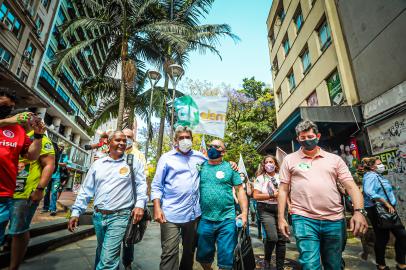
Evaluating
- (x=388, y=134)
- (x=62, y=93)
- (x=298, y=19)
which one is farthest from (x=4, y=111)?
(x=62, y=93)

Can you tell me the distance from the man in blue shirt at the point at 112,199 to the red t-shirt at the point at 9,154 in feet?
2.33

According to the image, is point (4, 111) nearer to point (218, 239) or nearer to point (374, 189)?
point (218, 239)

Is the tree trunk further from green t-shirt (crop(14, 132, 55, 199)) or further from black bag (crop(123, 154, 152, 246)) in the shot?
black bag (crop(123, 154, 152, 246))

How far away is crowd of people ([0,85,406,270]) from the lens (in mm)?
2369

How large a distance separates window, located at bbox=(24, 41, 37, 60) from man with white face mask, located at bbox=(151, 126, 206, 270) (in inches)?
919

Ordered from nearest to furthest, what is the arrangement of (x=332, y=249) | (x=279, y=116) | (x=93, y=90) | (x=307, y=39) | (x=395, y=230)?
(x=332, y=249) → (x=395, y=230) → (x=93, y=90) → (x=307, y=39) → (x=279, y=116)

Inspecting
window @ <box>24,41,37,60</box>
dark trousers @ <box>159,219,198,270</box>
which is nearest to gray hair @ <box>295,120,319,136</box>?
dark trousers @ <box>159,219,198,270</box>

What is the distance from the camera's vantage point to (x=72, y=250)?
4.59m

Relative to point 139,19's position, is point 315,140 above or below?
below

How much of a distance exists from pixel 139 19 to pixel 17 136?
34.2 feet

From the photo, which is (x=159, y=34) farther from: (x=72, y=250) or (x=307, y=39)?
(x=72, y=250)

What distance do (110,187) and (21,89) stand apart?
7.67 m

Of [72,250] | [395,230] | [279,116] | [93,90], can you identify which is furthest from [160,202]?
[279,116]

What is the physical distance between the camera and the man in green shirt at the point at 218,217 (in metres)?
2.85
